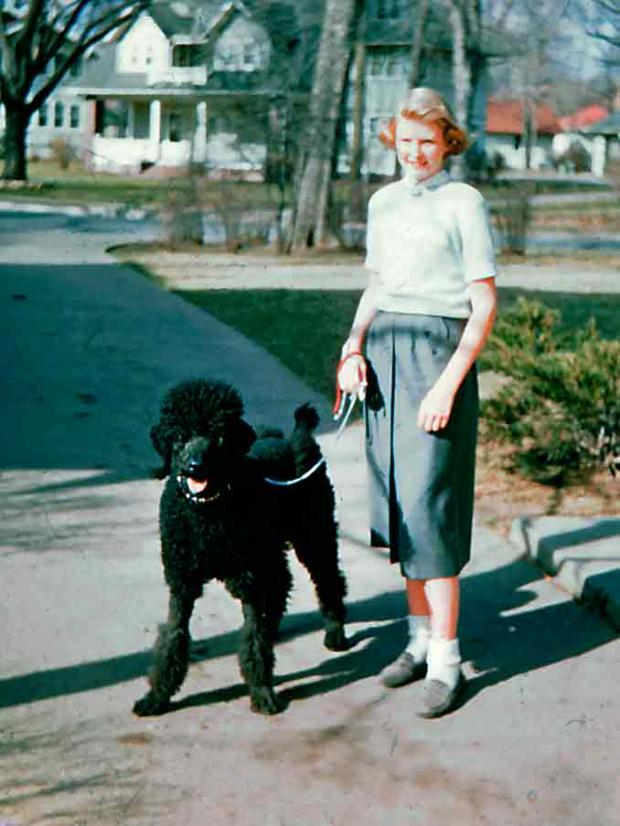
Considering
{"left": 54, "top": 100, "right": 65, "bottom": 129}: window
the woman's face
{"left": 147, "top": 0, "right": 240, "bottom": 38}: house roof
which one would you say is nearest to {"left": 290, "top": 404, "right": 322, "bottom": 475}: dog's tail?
the woman's face

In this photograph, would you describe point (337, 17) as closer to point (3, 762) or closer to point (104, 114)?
point (3, 762)

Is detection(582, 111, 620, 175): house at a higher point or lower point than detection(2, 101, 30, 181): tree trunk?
higher

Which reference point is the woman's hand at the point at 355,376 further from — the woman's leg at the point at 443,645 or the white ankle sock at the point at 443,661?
the white ankle sock at the point at 443,661

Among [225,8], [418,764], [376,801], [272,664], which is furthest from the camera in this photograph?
[225,8]

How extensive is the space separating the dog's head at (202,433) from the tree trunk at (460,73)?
1448 cm

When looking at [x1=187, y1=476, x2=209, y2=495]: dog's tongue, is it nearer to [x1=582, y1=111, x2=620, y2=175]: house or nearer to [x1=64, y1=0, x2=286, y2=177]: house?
[x1=64, y1=0, x2=286, y2=177]: house

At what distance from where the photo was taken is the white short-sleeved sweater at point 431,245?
419 centimetres

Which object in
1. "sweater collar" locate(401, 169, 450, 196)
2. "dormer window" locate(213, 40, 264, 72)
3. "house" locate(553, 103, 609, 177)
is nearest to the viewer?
"sweater collar" locate(401, 169, 450, 196)

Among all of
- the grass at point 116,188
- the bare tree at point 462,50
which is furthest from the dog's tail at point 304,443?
the grass at point 116,188

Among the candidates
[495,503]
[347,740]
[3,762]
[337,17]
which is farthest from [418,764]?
[337,17]

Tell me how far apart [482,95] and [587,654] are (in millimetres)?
49068

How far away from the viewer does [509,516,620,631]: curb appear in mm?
5633

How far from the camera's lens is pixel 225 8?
3706cm

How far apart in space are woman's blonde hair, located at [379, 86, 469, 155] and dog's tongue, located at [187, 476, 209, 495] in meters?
1.31
